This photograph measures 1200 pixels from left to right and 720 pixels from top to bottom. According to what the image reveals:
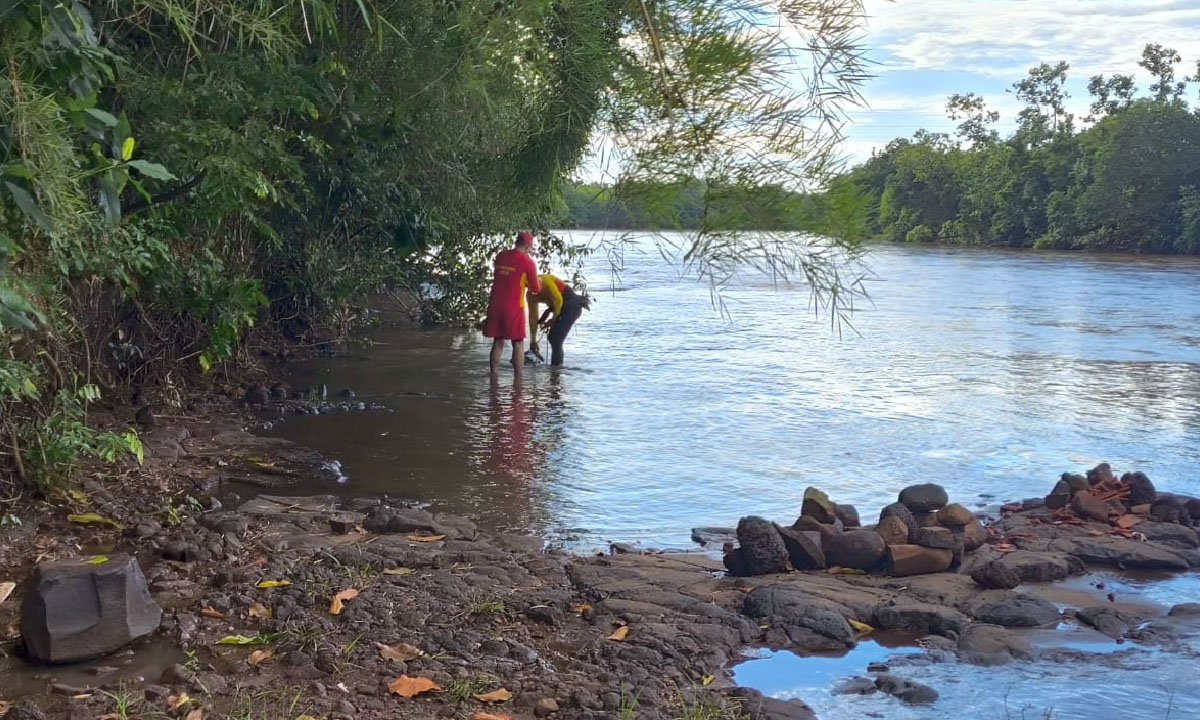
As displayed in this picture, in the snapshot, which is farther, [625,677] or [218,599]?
[218,599]

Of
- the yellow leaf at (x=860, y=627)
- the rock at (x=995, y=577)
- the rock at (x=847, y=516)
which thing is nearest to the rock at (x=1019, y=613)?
the rock at (x=995, y=577)

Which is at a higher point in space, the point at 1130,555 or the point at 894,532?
the point at 894,532

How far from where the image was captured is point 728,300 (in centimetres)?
2400

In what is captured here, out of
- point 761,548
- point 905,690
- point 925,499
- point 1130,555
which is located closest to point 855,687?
point 905,690

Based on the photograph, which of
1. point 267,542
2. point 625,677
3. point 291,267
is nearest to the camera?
point 625,677

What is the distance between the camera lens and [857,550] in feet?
21.5

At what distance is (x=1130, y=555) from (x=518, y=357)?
7.74 meters

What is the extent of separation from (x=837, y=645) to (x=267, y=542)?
299 centimetres

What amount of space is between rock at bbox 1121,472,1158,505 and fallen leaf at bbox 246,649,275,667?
5.93 meters

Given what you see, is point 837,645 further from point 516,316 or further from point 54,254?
point 516,316

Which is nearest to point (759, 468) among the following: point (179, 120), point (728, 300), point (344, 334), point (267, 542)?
point (267, 542)

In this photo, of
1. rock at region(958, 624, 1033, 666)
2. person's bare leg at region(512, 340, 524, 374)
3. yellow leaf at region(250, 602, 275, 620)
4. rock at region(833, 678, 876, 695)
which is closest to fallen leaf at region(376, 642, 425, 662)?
yellow leaf at region(250, 602, 275, 620)

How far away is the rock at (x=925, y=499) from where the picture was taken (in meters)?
7.45

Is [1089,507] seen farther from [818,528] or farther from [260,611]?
[260,611]
